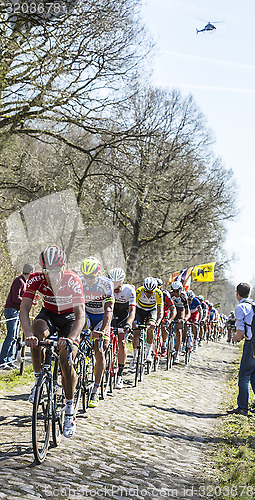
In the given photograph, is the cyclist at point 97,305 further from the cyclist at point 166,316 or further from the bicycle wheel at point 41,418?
the cyclist at point 166,316

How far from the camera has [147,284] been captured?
12.6 metres

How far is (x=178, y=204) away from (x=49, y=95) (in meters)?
18.8

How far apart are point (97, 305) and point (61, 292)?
2.46 metres

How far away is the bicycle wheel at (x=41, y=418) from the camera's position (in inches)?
211

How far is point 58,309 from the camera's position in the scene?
6.64 metres

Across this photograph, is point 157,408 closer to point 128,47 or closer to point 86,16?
point 86,16

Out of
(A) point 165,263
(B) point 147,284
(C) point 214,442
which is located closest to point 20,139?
(B) point 147,284

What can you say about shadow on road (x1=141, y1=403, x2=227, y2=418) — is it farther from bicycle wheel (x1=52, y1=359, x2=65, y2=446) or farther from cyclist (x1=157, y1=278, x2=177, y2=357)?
cyclist (x1=157, y1=278, x2=177, y2=357)

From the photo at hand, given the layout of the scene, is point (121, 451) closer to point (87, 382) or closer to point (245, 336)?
point (87, 382)

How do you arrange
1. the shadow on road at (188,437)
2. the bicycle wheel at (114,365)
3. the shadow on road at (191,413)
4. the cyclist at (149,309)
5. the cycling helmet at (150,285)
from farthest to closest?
the cyclist at (149,309) < the cycling helmet at (150,285) < the bicycle wheel at (114,365) < the shadow on road at (191,413) < the shadow on road at (188,437)

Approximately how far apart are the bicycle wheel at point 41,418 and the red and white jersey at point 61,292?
99 cm

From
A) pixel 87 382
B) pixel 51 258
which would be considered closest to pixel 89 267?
pixel 87 382

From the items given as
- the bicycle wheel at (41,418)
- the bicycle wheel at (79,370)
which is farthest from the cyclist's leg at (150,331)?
the bicycle wheel at (41,418)

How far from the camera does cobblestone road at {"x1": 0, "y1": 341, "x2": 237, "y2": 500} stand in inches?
195
